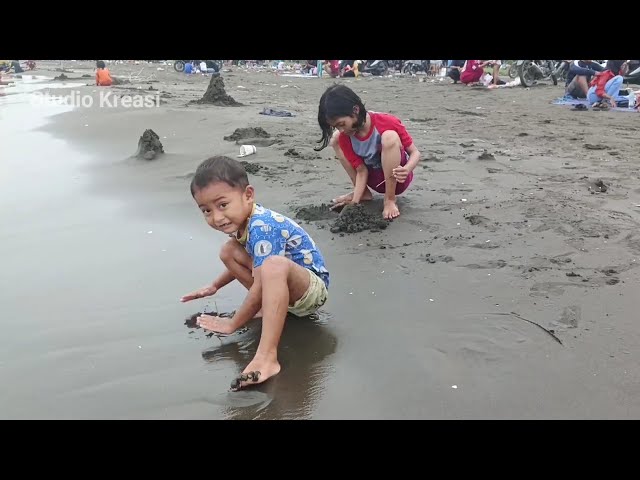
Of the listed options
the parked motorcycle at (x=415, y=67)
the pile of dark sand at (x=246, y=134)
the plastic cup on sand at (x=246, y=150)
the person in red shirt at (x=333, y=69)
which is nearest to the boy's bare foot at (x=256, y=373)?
the plastic cup on sand at (x=246, y=150)

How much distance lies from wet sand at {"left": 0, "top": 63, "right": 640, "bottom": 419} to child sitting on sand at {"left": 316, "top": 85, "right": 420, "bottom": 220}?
0.20m

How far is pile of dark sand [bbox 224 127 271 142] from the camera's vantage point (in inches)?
238

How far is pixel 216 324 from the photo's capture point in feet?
7.63

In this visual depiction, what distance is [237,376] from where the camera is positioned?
201cm

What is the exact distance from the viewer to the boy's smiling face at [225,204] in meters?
2.11

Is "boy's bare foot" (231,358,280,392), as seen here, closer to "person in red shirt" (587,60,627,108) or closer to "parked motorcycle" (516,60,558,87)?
"person in red shirt" (587,60,627,108)

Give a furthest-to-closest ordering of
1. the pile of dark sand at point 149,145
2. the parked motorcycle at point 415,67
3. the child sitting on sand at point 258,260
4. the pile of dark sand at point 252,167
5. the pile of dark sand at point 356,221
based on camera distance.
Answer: the parked motorcycle at point 415,67
the pile of dark sand at point 149,145
the pile of dark sand at point 252,167
the pile of dark sand at point 356,221
the child sitting on sand at point 258,260

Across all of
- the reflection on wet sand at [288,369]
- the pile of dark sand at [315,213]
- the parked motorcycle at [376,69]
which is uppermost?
the parked motorcycle at [376,69]

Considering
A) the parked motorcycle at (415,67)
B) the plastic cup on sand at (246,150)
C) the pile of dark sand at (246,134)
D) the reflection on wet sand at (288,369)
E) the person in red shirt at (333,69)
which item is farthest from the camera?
the parked motorcycle at (415,67)

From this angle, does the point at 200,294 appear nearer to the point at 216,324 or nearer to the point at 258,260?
the point at 216,324

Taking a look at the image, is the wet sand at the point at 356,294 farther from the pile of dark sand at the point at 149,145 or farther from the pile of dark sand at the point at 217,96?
the pile of dark sand at the point at 217,96

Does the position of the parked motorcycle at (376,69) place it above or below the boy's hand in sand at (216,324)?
above

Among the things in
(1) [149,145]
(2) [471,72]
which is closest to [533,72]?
(2) [471,72]

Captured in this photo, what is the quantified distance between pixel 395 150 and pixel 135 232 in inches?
73.9
